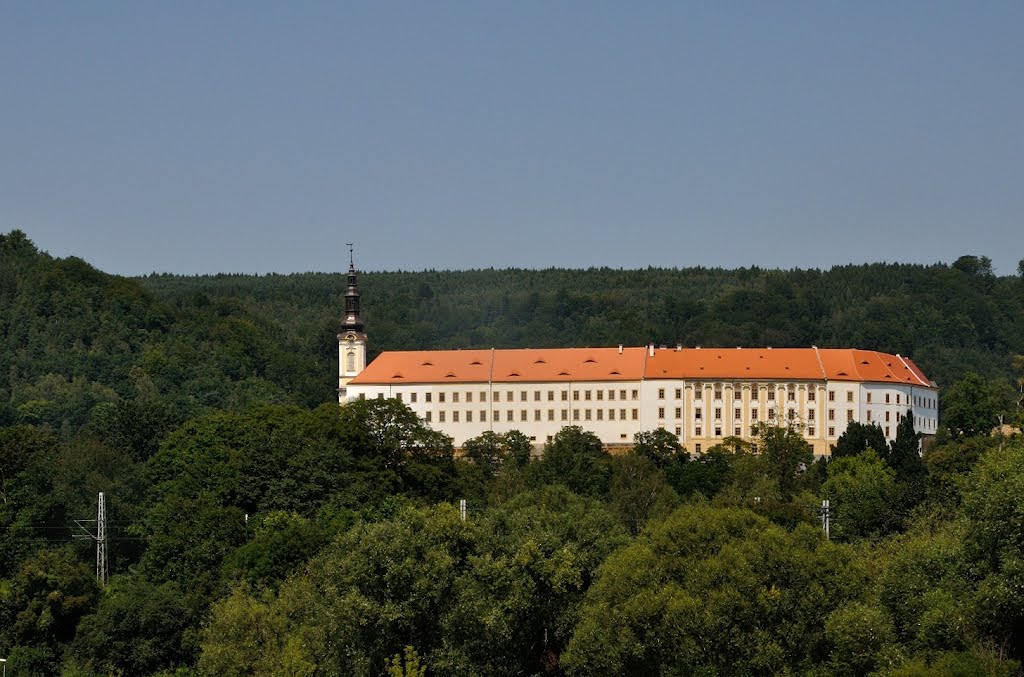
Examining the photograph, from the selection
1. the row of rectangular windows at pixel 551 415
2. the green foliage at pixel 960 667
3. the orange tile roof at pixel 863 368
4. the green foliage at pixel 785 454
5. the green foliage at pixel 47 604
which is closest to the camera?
the green foliage at pixel 960 667

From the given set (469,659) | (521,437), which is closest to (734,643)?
(469,659)

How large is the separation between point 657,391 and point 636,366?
306 cm

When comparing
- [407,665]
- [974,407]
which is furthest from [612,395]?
[407,665]

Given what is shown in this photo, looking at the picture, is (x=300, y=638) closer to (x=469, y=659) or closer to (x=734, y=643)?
(x=469, y=659)

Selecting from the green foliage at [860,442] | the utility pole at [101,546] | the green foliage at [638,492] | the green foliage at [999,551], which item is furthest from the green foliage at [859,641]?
the green foliage at [860,442]

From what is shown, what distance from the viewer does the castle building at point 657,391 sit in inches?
5007

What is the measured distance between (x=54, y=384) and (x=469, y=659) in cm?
11475

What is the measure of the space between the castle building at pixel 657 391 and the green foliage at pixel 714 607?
224 feet

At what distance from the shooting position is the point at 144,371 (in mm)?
165250

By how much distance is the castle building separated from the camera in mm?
127188

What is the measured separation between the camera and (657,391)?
129375 millimetres

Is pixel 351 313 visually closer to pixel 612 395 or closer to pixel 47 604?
pixel 612 395

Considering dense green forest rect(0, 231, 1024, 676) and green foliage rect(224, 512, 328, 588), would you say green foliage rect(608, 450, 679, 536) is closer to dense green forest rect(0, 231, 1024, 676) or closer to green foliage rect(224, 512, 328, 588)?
dense green forest rect(0, 231, 1024, 676)

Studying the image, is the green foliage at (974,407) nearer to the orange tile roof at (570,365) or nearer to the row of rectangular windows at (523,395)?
the orange tile roof at (570,365)
